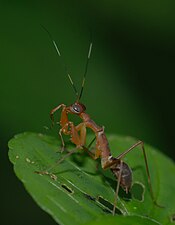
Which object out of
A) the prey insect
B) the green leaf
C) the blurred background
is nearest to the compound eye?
the prey insect

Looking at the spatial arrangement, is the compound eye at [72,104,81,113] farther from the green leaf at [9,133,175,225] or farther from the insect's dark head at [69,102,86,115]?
the green leaf at [9,133,175,225]

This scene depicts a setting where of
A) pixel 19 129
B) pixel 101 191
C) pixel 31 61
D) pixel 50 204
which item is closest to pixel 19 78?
pixel 31 61

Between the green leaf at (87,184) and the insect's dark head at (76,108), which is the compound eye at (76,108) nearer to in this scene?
the insect's dark head at (76,108)

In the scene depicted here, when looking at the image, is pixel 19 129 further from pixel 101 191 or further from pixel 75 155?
pixel 101 191

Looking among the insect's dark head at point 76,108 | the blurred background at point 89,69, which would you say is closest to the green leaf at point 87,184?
the insect's dark head at point 76,108

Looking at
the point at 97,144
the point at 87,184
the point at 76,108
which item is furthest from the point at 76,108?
the point at 87,184

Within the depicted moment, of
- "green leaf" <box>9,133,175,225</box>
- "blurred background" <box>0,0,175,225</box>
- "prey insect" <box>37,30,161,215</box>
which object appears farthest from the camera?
"blurred background" <box>0,0,175,225</box>
